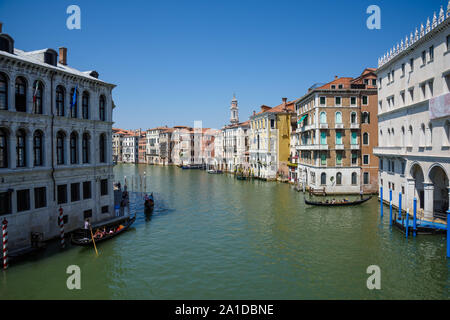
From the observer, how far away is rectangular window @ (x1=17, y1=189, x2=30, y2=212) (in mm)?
15542

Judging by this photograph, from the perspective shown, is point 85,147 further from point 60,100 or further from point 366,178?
point 366,178

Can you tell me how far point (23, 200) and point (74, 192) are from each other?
321 cm

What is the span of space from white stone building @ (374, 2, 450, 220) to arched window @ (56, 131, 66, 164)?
66.2 feet

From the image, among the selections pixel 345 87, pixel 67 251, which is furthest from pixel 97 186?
pixel 345 87

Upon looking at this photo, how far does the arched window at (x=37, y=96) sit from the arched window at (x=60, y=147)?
1.68m

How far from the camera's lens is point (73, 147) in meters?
19.0

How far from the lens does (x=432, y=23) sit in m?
19.7

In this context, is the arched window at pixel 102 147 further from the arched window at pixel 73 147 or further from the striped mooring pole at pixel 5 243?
the striped mooring pole at pixel 5 243

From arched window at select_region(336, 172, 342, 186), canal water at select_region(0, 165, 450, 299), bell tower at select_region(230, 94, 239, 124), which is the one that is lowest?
canal water at select_region(0, 165, 450, 299)

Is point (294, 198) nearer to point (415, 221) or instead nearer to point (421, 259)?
point (415, 221)

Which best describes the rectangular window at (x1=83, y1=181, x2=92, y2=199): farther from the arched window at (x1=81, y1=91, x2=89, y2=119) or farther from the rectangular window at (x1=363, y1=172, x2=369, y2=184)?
the rectangular window at (x1=363, y1=172, x2=369, y2=184)

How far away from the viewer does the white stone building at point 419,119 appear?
739 inches

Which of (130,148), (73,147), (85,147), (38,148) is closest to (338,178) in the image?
(85,147)

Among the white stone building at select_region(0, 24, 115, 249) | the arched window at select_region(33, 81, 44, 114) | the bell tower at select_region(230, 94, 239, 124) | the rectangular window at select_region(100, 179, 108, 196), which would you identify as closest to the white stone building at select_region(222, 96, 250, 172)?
the bell tower at select_region(230, 94, 239, 124)
